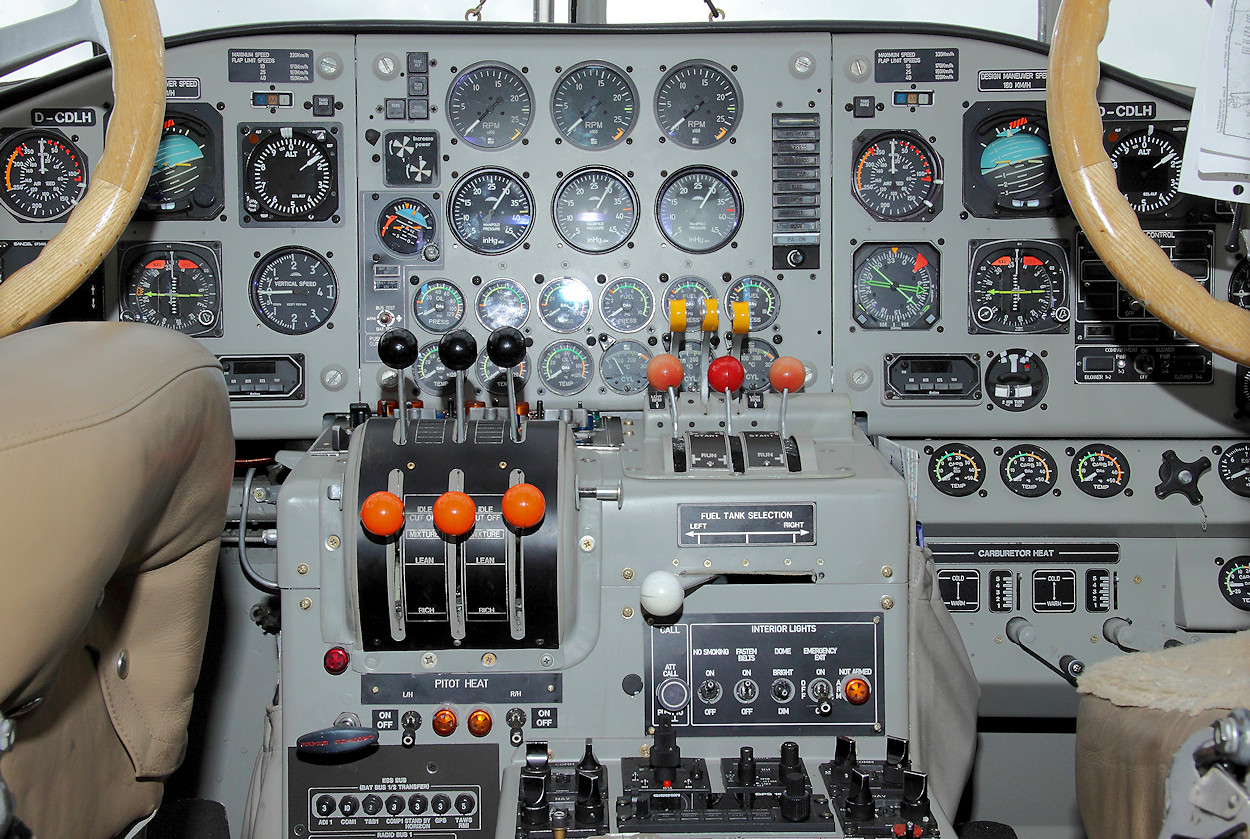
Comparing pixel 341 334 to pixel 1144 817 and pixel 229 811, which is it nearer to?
pixel 229 811

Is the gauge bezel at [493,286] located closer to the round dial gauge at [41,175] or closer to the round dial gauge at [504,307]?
the round dial gauge at [504,307]

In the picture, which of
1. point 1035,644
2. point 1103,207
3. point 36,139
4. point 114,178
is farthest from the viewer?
point 1035,644

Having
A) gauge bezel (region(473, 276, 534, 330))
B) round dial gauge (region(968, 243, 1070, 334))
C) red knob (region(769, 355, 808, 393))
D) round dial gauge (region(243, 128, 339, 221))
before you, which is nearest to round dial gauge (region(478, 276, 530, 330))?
gauge bezel (region(473, 276, 534, 330))

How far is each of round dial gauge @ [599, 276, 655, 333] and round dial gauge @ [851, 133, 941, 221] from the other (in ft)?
2.19

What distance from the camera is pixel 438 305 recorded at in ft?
9.02

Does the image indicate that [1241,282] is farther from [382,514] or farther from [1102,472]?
[382,514]

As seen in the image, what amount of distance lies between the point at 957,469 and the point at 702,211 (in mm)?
1047

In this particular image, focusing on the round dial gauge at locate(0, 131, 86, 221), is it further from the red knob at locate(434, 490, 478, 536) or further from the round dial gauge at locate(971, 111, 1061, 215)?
the round dial gauge at locate(971, 111, 1061, 215)

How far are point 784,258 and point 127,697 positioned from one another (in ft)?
6.54

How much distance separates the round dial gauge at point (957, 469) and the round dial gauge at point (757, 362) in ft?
1.79

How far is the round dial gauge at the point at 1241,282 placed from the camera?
2.78m

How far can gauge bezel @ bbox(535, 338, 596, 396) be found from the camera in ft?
9.09

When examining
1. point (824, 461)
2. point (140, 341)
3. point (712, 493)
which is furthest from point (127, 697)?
point (824, 461)

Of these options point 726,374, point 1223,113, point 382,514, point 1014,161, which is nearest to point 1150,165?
point 1014,161
